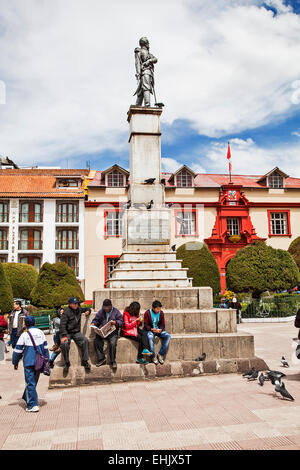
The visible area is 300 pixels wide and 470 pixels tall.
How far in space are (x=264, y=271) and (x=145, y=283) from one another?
18.7 meters

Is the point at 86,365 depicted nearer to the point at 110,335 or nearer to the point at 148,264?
the point at 110,335

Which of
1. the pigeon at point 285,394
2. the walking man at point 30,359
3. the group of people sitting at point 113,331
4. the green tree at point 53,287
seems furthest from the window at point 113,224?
the pigeon at point 285,394

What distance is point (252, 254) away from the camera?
26.7m

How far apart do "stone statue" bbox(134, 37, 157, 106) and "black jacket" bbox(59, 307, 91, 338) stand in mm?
7086

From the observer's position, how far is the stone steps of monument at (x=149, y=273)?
930cm

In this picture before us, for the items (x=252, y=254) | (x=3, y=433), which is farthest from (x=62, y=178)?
(x=3, y=433)

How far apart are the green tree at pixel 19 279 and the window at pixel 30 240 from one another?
15.6 feet

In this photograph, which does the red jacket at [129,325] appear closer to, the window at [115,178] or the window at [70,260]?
the window at [70,260]

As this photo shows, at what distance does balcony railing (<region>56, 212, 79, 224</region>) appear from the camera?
34.5 meters

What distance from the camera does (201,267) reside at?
92.1 ft

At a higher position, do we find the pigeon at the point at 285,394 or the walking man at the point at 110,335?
the walking man at the point at 110,335

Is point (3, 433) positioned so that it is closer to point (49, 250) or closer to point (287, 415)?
point (287, 415)

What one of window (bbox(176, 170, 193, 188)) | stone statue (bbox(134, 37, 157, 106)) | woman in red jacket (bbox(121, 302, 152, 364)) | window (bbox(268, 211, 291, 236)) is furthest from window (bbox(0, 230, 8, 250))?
woman in red jacket (bbox(121, 302, 152, 364))

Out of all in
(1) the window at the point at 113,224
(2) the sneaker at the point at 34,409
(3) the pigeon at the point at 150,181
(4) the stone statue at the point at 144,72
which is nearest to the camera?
(2) the sneaker at the point at 34,409
